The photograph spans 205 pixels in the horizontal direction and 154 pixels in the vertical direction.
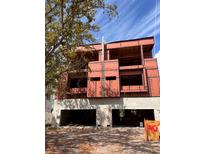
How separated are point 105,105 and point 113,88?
0.63 m

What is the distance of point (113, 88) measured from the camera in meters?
5.70

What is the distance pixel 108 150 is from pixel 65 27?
1.86m

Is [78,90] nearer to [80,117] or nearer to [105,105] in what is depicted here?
[105,105]

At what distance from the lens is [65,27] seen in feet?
5.12

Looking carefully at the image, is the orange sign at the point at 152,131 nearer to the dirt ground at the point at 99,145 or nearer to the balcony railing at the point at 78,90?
the dirt ground at the point at 99,145

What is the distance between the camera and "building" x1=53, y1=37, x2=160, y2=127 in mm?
5527

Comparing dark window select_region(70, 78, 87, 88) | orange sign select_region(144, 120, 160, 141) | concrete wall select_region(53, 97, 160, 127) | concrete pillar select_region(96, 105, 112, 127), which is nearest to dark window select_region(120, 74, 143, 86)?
concrete wall select_region(53, 97, 160, 127)

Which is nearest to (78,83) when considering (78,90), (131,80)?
(78,90)

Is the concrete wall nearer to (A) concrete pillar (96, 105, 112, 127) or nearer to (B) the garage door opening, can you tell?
(A) concrete pillar (96, 105, 112, 127)

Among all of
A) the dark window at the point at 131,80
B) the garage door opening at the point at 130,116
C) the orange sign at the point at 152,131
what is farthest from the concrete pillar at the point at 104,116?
the orange sign at the point at 152,131

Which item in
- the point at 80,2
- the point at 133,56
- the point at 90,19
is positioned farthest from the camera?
the point at 133,56
